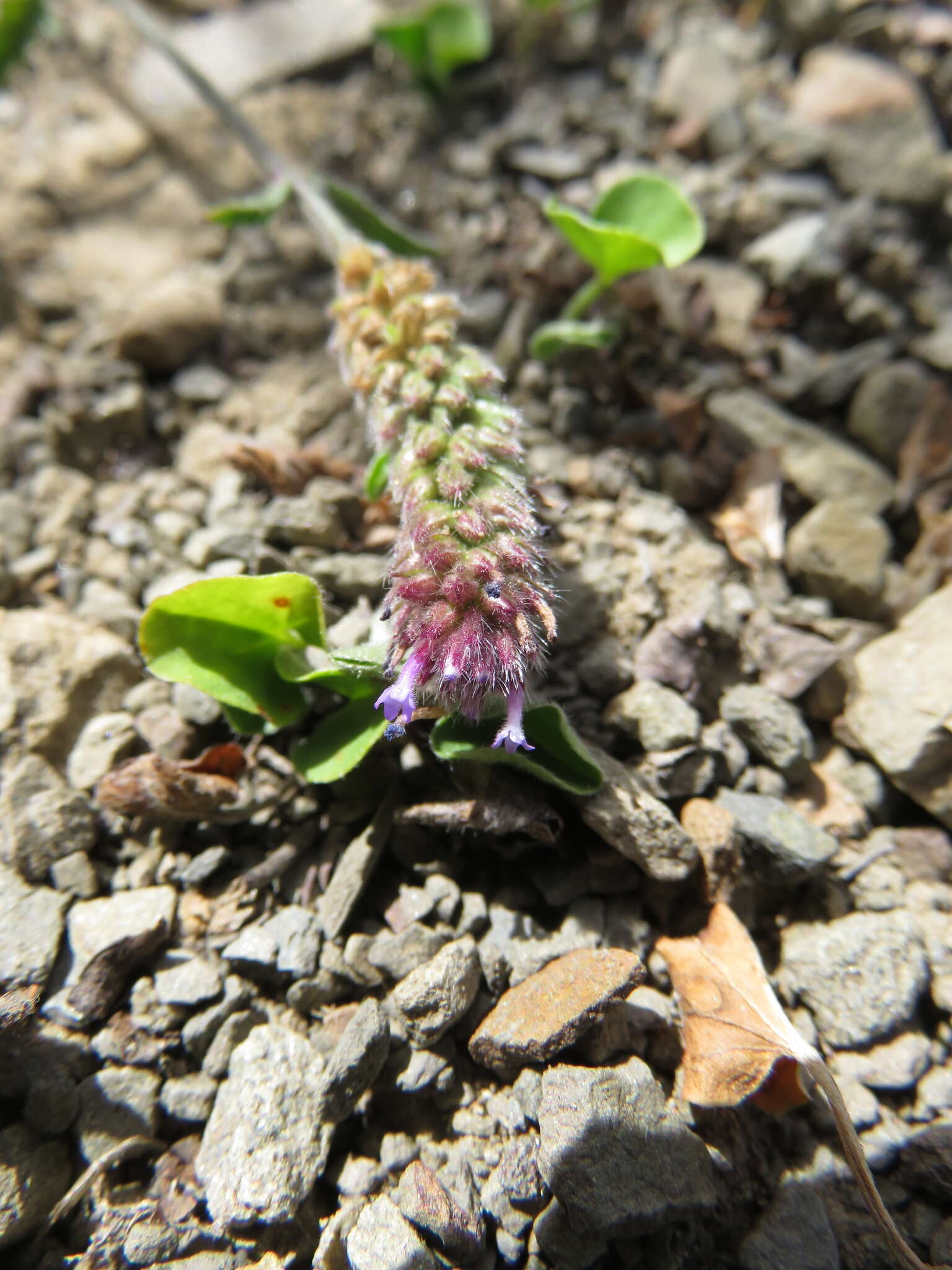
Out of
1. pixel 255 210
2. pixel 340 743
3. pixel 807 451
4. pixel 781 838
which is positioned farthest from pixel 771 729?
pixel 255 210

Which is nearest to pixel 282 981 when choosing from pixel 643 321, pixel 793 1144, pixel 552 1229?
pixel 552 1229

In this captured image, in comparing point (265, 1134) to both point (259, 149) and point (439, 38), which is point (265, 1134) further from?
point (439, 38)

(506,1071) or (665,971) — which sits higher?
(665,971)

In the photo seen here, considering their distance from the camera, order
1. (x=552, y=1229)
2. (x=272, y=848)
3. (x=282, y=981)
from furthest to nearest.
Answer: (x=272, y=848) → (x=282, y=981) → (x=552, y=1229)

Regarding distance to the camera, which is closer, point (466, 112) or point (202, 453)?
point (202, 453)

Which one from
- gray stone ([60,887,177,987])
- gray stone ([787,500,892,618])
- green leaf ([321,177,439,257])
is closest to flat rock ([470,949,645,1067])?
gray stone ([60,887,177,987])

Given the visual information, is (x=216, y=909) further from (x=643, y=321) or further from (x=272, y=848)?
(x=643, y=321)
